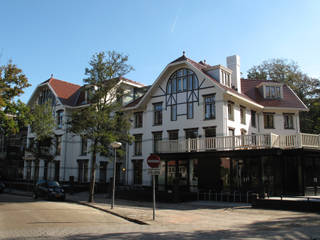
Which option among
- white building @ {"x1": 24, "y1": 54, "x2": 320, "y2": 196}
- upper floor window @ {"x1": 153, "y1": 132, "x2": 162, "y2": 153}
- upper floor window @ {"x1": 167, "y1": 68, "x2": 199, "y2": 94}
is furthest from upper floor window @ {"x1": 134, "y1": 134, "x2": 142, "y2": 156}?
upper floor window @ {"x1": 167, "y1": 68, "x2": 199, "y2": 94}

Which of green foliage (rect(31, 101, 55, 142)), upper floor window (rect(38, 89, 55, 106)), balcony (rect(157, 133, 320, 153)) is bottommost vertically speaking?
balcony (rect(157, 133, 320, 153))

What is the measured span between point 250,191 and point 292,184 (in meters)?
3.16

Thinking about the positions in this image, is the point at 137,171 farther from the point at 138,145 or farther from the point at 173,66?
the point at 173,66

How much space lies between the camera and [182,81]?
1128 inches

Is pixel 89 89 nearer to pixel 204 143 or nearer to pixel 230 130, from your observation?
pixel 204 143

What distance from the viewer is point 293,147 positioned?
2089 cm

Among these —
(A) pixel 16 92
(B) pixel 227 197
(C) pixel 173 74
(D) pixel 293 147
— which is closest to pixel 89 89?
(A) pixel 16 92

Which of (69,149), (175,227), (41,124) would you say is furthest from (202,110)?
(69,149)

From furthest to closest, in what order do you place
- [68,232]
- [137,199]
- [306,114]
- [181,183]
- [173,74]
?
[306,114], [173,74], [181,183], [137,199], [68,232]

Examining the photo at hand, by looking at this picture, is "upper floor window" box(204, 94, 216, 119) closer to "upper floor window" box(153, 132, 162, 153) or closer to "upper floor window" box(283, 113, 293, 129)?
"upper floor window" box(153, 132, 162, 153)

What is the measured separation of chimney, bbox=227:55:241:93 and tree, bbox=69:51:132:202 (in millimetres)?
11499

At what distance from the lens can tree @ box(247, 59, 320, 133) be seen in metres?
37.1

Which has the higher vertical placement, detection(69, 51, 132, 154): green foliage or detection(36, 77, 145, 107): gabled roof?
detection(36, 77, 145, 107): gabled roof

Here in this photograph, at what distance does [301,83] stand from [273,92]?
37.5ft
